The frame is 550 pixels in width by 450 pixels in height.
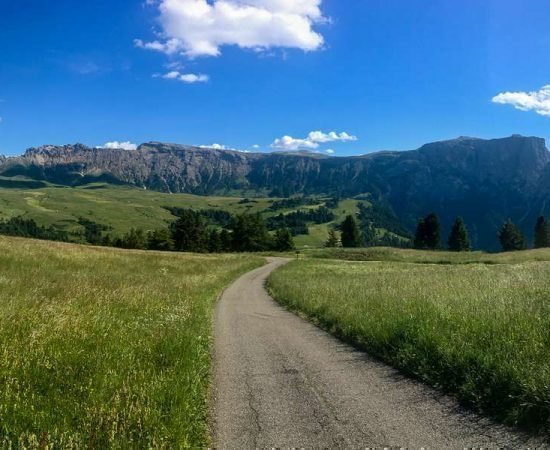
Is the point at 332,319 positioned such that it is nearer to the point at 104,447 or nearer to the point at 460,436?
the point at 460,436

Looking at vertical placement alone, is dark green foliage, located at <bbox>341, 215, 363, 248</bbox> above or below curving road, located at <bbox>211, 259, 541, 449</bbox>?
below

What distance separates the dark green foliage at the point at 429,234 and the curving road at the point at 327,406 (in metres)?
116

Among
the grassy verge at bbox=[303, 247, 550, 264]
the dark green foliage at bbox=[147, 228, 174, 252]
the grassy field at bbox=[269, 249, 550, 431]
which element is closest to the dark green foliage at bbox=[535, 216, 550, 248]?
the grassy verge at bbox=[303, 247, 550, 264]

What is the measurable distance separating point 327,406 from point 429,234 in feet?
396

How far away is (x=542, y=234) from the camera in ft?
380

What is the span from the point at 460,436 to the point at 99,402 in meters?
4.85

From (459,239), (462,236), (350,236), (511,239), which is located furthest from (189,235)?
(511,239)

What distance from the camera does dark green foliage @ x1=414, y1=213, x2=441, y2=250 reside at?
118500 mm

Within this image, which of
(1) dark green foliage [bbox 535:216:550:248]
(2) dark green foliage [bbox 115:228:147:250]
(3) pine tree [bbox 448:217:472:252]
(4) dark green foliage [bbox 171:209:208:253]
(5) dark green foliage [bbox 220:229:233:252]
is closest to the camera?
(4) dark green foliage [bbox 171:209:208:253]

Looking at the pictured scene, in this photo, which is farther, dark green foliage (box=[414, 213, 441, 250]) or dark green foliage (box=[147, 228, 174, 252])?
dark green foliage (box=[414, 213, 441, 250])

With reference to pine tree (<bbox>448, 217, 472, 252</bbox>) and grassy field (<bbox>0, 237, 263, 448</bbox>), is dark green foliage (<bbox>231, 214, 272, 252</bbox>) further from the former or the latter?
grassy field (<bbox>0, 237, 263, 448</bbox>)

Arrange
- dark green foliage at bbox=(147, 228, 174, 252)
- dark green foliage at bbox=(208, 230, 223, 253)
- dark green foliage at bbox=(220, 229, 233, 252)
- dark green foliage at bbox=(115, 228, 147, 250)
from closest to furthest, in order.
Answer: dark green foliage at bbox=(147, 228, 174, 252) → dark green foliage at bbox=(115, 228, 147, 250) → dark green foliage at bbox=(208, 230, 223, 253) → dark green foliage at bbox=(220, 229, 233, 252)

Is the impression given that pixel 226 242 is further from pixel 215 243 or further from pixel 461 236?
pixel 461 236

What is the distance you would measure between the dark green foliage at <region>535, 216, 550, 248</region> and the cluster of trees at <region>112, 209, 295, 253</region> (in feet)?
226
